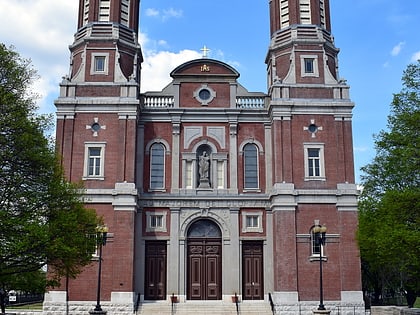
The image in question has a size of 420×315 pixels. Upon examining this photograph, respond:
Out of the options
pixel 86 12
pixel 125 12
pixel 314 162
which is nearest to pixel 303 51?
pixel 314 162

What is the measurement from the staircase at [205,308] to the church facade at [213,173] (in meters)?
0.10

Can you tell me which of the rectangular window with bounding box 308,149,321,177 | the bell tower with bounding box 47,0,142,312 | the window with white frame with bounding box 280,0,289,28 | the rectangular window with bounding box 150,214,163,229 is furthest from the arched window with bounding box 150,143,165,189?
the window with white frame with bounding box 280,0,289,28

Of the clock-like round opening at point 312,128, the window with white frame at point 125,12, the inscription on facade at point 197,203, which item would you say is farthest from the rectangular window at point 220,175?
the window with white frame at point 125,12

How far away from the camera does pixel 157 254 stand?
2916cm

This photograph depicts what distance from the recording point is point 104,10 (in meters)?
31.4

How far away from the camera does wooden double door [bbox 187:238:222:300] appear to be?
28.8 meters

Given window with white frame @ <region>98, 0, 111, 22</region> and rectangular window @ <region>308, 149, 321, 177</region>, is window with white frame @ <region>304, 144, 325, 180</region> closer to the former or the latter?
rectangular window @ <region>308, 149, 321, 177</region>

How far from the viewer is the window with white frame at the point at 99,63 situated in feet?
99.3

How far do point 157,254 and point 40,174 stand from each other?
1092 centimetres

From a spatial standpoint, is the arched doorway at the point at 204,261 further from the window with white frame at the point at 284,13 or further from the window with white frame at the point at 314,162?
the window with white frame at the point at 284,13

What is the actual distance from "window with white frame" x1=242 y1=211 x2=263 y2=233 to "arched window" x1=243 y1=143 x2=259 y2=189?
4.89 ft

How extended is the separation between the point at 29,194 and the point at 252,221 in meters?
13.7

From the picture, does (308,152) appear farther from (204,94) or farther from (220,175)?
(204,94)

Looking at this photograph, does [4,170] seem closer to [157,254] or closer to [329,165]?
[157,254]
